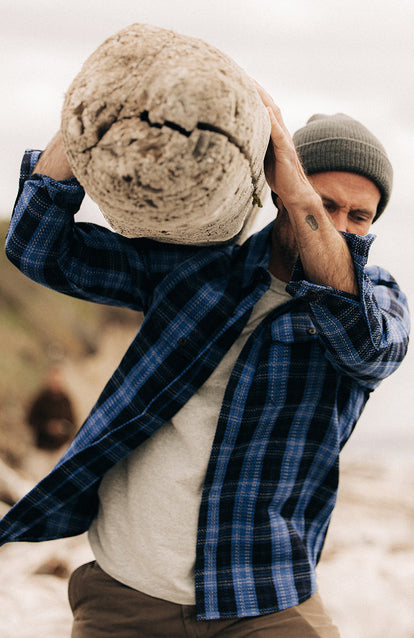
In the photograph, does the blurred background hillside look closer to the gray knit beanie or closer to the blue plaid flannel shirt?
the blue plaid flannel shirt

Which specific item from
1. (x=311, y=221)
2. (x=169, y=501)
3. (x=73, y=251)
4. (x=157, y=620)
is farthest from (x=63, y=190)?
(x=157, y=620)

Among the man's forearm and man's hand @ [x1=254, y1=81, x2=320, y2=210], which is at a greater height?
man's hand @ [x1=254, y1=81, x2=320, y2=210]

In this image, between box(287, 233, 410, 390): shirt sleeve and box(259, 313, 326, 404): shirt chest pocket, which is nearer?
box(287, 233, 410, 390): shirt sleeve

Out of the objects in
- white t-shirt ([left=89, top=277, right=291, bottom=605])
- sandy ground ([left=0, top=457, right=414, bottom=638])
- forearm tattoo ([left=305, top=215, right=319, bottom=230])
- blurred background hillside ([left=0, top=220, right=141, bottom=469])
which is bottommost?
sandy ground ([left=0, top=457, right=414, bottom=638])

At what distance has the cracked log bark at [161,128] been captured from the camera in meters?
0.77

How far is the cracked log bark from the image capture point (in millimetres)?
772

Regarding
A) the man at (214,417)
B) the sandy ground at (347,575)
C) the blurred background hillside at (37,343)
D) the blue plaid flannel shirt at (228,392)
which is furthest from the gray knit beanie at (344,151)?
the blurred background hillside at (37,343)

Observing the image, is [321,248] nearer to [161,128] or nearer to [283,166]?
[283,166]

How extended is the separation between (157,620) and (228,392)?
548 millimetres

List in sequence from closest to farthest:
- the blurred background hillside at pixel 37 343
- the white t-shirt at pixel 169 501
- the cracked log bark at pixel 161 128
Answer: the cracked log bark at pixel 161 128, the white t-shirt at pixel 169 501, the blurred background hillside at pixel 37 343

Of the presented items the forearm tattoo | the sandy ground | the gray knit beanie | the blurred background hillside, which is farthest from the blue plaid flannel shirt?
the blurred background hillside

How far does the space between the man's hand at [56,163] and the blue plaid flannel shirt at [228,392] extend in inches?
2.5

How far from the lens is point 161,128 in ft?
2.53

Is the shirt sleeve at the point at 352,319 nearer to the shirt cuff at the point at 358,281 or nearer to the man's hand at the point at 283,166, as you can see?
the shirt cuff at the point at 358,281
